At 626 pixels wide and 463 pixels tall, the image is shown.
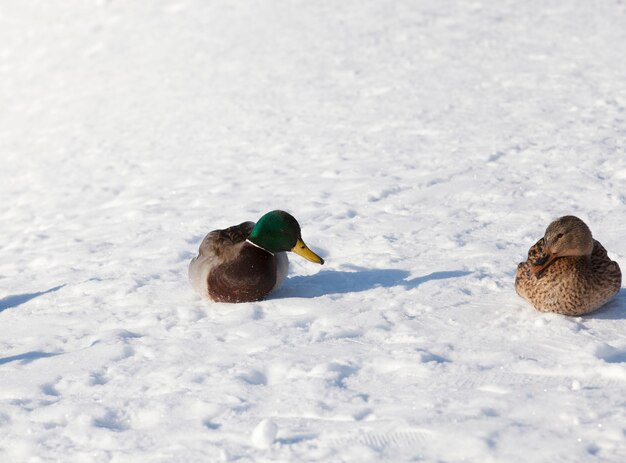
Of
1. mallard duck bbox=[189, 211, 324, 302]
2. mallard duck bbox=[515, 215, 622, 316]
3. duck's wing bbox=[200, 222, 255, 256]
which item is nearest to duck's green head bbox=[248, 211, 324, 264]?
mallard duck bbox=[189, 211, 324, 302]

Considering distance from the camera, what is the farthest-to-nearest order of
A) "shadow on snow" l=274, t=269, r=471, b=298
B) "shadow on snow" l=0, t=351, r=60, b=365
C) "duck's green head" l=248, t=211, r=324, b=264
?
1. "shadow on snow" l=274, t=269, r=471, b=298
2. "duck's green head" l=248, t=211, r=324, b=264
3. "shadow on snow" l=0, t=351, r=60, b=365

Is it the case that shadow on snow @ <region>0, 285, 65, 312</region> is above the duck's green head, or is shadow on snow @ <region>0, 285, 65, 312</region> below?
below

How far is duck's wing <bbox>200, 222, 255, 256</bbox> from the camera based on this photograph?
5.12 m

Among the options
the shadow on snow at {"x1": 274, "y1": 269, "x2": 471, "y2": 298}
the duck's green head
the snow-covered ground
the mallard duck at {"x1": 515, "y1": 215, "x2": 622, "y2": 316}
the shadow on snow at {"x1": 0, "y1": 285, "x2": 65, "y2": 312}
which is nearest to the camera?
the snow-covered ground

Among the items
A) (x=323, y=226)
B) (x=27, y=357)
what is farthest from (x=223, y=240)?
(x=323, y=226)

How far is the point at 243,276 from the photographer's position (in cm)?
498

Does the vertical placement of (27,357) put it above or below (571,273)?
below

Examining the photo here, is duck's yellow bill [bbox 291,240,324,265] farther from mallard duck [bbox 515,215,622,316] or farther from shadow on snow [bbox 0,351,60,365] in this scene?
shadow on snow [bbox 0,351,60,365]

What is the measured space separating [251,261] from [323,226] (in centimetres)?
182

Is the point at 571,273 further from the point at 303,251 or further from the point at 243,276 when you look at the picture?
the point at 243,276

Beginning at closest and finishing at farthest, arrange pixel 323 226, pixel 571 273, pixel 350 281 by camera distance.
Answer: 1. pixel 571 273
2. pixel 350 281
3. pixel 323 226

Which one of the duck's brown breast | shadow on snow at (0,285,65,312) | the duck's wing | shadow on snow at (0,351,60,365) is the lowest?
shadow on snow at (0,285,65,312)

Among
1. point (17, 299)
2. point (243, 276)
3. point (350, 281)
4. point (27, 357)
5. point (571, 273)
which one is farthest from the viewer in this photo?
point (17, 299)

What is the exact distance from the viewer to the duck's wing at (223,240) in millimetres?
5117
